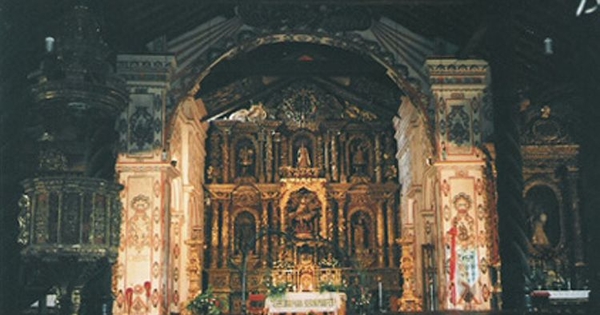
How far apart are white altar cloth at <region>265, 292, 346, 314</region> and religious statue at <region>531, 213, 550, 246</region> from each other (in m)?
4.59

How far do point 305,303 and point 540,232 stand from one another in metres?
5.61

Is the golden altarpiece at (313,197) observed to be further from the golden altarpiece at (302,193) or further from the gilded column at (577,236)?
the gilded column at (577,236)

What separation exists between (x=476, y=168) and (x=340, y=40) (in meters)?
3.91

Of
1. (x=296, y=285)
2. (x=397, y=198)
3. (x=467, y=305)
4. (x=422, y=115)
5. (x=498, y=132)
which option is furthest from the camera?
(x=397, y=198)

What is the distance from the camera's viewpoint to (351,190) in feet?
76.0

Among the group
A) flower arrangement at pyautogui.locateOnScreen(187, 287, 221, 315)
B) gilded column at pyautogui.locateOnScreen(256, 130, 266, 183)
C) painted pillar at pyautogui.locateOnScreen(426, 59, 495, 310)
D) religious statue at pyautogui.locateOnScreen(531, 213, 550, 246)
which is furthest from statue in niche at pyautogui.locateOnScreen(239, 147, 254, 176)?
religious statue at pyautogui.locateOnScreen(531, 213, 550, 246)

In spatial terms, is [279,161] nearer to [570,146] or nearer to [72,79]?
[570,146]

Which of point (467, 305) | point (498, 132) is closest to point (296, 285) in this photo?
point (467, 305)

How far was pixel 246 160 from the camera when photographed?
23281mm

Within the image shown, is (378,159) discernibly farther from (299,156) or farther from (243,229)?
(243,229)

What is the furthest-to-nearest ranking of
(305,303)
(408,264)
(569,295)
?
(408,264) < (305,303) < (569,295)

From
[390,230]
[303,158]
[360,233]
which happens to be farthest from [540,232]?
[303,158]

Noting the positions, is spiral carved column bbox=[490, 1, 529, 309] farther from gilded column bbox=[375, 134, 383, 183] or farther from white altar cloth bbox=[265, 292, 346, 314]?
gilded column bbox=[375, 134, 383, 183]

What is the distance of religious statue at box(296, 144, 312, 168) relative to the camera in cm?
2317
